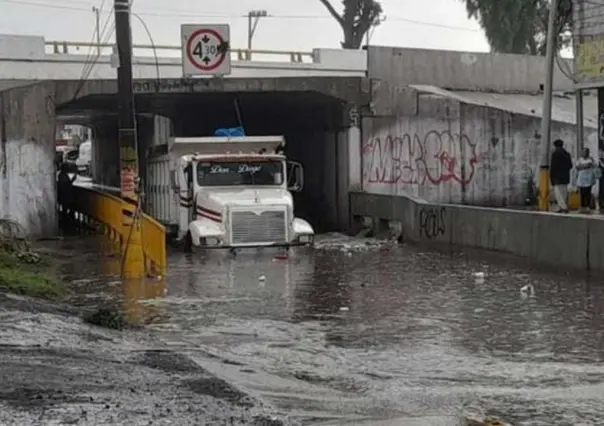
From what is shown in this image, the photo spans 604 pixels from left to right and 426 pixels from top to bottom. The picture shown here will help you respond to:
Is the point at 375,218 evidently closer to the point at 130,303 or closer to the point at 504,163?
the point at 504,163

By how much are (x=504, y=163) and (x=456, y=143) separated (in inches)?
69.8

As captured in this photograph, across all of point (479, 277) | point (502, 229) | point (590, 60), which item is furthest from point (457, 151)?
point (479, 277)

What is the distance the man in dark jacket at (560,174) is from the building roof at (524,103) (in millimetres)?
6445

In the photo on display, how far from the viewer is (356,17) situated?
61.7 meters

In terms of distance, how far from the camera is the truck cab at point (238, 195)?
949 inches

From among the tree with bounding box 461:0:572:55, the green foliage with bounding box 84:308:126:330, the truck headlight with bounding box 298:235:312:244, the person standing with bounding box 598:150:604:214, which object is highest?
the tree with bounding box 461:0:572:55

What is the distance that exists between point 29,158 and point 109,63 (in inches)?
718

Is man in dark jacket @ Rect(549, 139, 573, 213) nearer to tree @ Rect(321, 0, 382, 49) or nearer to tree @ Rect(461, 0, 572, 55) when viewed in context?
tree @ Rect(461, 0, 572, 55)

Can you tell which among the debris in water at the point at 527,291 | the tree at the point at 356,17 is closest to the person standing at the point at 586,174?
the debris in water at the point at 527,291

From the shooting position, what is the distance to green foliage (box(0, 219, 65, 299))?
15245mm

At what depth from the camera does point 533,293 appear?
16703 mm

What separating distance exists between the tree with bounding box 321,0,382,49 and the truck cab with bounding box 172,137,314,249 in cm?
3600

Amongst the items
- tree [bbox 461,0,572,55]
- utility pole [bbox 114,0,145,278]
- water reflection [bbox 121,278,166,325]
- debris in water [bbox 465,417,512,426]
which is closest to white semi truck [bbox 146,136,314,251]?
utility pole [bbox 114,0,145,278]

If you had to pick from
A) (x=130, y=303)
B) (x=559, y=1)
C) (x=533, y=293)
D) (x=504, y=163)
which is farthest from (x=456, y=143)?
(x=130, y=303)
